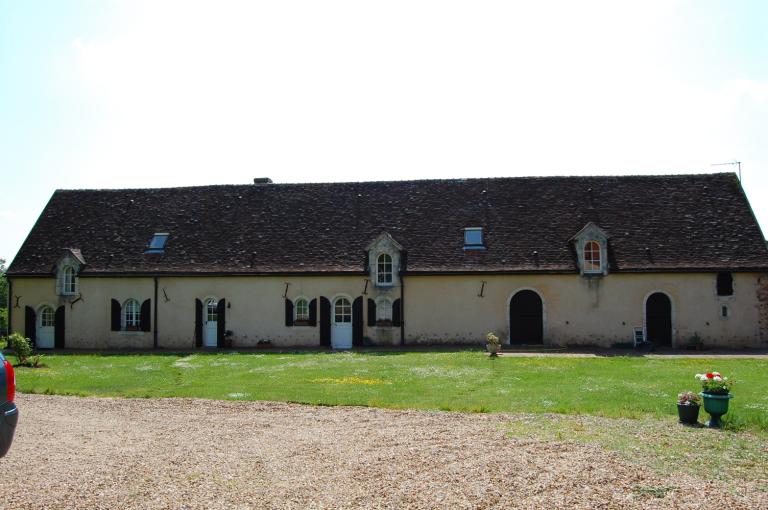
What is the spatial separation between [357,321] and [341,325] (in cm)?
75

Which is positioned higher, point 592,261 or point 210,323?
point 592,261

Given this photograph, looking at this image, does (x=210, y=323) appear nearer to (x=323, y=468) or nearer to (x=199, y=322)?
(x=199, y=322)

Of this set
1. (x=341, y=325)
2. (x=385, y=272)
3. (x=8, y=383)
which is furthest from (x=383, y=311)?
(x=8, y=383)

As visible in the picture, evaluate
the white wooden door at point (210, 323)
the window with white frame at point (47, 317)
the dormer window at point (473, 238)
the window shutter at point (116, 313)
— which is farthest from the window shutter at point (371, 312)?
the window with white frame at point (47, 317)

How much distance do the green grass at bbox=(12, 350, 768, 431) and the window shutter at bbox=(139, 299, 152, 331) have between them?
4.38 m

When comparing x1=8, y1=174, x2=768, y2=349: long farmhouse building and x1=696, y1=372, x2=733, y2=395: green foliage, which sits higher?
x1=8, y1=174, x2=768, y2=349: long farmhouse building

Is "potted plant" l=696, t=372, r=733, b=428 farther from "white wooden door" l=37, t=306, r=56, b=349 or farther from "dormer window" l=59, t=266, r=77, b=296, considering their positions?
"white wooden door" l=37, t=306, r=56, b=349

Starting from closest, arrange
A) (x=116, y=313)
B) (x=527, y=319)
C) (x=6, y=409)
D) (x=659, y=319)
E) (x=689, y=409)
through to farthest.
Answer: (x=6, y=409) < (x=689, y=409) < (x=659, y=319) < (x=527, y=319) < (x=116, y=313)

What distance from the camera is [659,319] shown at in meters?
27.7

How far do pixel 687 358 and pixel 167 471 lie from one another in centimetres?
1948

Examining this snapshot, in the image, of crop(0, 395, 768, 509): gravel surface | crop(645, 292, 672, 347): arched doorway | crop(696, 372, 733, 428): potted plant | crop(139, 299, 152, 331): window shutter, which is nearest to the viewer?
crop(0, 395, 768, 509): gravel surface

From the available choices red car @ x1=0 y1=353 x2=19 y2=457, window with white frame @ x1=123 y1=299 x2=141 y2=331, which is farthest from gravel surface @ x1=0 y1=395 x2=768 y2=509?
window with white frame @ x1=123 y1=299 x2=141 y2=331

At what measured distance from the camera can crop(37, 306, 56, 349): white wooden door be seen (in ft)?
101

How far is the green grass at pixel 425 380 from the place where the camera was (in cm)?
1401
